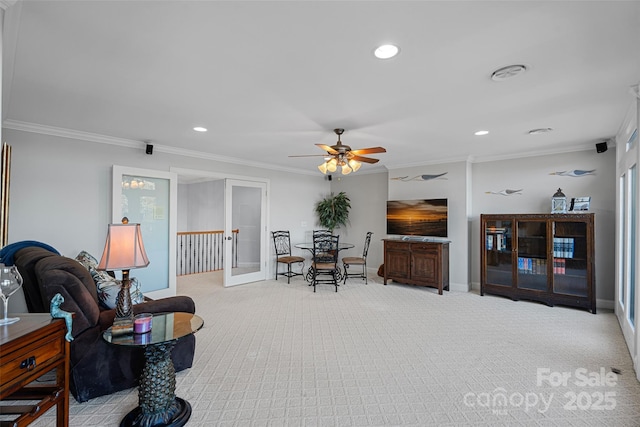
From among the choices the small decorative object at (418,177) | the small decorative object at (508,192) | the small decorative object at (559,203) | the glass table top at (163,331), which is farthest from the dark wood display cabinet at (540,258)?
the glass table top at (163,331)

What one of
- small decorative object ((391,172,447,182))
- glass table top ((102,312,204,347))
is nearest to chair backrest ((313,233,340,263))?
small decorative object ((391,172,447,182))

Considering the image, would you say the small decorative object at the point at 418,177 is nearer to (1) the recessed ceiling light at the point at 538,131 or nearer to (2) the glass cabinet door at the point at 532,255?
(2) the glass cabinet door at the point at 532,255

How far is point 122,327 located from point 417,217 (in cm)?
502

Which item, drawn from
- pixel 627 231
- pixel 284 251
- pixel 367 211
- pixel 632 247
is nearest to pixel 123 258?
pixel 284 251

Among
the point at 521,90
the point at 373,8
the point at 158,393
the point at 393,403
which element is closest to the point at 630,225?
the point at 521,90

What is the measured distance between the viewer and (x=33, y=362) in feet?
Result: 4.92

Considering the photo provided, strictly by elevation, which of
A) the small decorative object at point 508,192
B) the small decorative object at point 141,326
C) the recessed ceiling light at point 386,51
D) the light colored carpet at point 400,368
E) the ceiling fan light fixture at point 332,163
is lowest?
the light colored carpet at point 400,368

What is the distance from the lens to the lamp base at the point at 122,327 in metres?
2.04

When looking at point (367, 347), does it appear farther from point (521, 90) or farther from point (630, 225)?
point (630, 225)

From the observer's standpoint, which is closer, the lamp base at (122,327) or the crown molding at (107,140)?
the lamp base at (122,327)

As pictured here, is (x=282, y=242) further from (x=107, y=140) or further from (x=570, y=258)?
(x=570, y=258)

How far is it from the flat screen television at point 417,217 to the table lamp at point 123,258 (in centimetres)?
481

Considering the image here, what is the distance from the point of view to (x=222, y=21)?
1.81 m

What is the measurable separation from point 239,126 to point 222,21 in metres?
2.08
